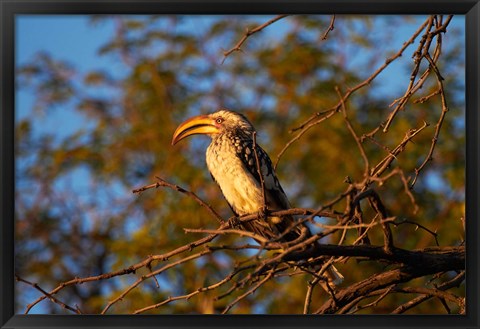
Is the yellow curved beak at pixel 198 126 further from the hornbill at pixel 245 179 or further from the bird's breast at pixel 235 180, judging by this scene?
the bird's breast at pixel 235 180

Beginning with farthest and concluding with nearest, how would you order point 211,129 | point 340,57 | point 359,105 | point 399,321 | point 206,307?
point 340,57
point 359,105
point 206,307
point 211,129
point 399,321

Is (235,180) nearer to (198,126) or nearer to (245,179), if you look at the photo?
(245,179)

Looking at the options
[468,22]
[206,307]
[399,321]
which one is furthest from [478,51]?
[206,307]

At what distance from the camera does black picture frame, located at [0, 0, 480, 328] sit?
262cm

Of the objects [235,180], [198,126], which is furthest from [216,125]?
[235,180]

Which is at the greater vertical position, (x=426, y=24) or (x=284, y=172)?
(x=284, y=172)

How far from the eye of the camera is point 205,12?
273cm

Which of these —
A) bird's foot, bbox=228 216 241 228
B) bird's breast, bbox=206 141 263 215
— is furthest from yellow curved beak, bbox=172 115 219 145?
bird's foot, bbox=228 216 241 228

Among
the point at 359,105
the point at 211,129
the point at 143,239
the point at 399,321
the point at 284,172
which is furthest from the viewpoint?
the point at 359,105

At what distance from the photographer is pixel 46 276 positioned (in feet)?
27.7

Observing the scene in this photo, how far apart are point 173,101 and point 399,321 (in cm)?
651

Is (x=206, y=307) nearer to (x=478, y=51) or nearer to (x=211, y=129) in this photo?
(x=211, y=129)

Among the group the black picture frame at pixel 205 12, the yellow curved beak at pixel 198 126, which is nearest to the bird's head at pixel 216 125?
the yellow curved beak at pixel 198 126

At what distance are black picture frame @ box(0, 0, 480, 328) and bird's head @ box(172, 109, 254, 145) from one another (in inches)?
48.0
